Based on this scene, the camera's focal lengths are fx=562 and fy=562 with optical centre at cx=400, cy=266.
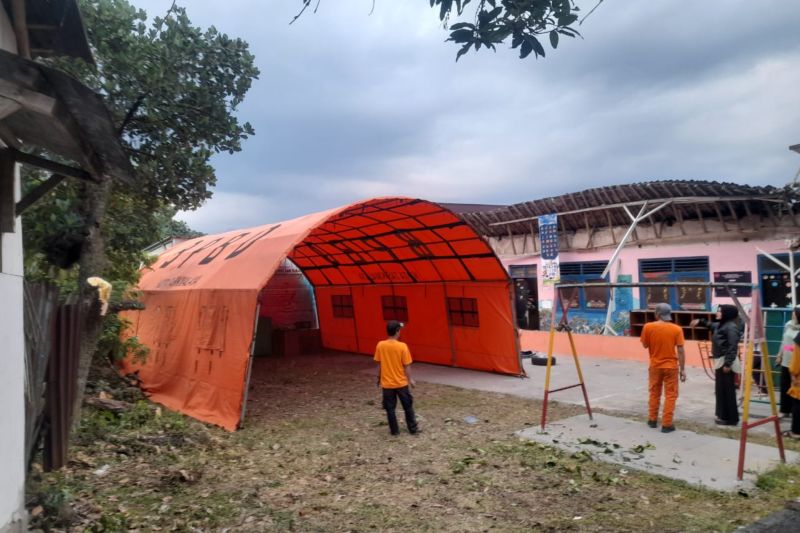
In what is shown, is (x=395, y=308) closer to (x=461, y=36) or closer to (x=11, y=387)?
(x=11, y=387)

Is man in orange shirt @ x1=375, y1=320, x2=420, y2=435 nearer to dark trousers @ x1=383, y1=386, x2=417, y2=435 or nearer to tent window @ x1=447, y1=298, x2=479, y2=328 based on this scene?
dark trousers @ x1=383, y1=386, x2=417, y2=435

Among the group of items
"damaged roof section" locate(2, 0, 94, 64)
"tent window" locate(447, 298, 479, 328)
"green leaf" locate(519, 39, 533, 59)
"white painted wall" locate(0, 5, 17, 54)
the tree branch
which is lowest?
"tent window" locate(447, 298, 479, 328)

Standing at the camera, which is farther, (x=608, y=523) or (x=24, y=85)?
(x=608, y=523)

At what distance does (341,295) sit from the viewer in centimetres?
1775

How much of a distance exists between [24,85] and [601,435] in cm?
742

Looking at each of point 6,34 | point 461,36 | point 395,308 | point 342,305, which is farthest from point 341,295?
point 461,36

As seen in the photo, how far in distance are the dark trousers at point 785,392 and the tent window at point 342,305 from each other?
1160 cm

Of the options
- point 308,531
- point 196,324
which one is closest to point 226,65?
point 196,324

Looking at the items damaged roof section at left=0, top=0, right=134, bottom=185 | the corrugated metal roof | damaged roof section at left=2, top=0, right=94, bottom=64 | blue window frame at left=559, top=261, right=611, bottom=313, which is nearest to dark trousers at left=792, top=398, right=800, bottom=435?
the corrugated metal roof

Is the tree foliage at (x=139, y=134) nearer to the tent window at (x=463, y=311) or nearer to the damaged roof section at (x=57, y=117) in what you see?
the damaged roof section at (x=57, y=117)

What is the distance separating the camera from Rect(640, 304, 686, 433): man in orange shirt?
293 inches

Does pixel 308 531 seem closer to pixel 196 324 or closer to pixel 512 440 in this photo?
pixel 512 440

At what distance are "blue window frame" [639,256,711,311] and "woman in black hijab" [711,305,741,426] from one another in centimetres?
667

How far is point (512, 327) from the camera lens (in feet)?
40.5
